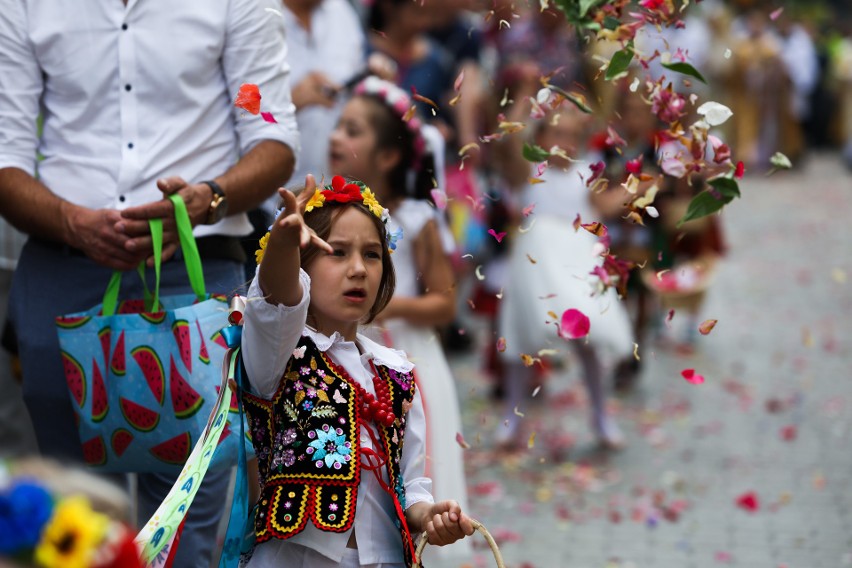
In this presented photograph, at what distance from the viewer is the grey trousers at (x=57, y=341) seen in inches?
137

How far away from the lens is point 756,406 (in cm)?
784

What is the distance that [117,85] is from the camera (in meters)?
3.46

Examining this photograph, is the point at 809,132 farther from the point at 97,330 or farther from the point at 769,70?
the point at 97,330

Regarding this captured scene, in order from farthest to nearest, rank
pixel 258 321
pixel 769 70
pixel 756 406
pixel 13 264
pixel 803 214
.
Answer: pixel 769 70 → pixel 803 214 → pixel 756 406 → pixel 13 264 → pixel 258 321

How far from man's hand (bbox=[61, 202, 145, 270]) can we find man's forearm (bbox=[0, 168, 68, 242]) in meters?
0.02

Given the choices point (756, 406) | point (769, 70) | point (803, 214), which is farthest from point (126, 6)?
point (769, 70)

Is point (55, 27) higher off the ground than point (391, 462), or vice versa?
point (55, 27)

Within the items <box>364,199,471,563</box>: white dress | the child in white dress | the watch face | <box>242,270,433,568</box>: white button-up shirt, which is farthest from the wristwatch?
the child in white dress

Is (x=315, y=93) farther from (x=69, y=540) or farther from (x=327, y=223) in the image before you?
(x=69, y=540)

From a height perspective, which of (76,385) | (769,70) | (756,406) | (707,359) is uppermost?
(76,385)

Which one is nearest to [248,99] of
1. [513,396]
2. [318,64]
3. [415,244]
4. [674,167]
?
[674,167]

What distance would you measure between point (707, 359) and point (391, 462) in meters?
6.57

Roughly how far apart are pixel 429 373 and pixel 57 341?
167 cm

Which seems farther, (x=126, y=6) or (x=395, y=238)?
(x=126, y=6)
